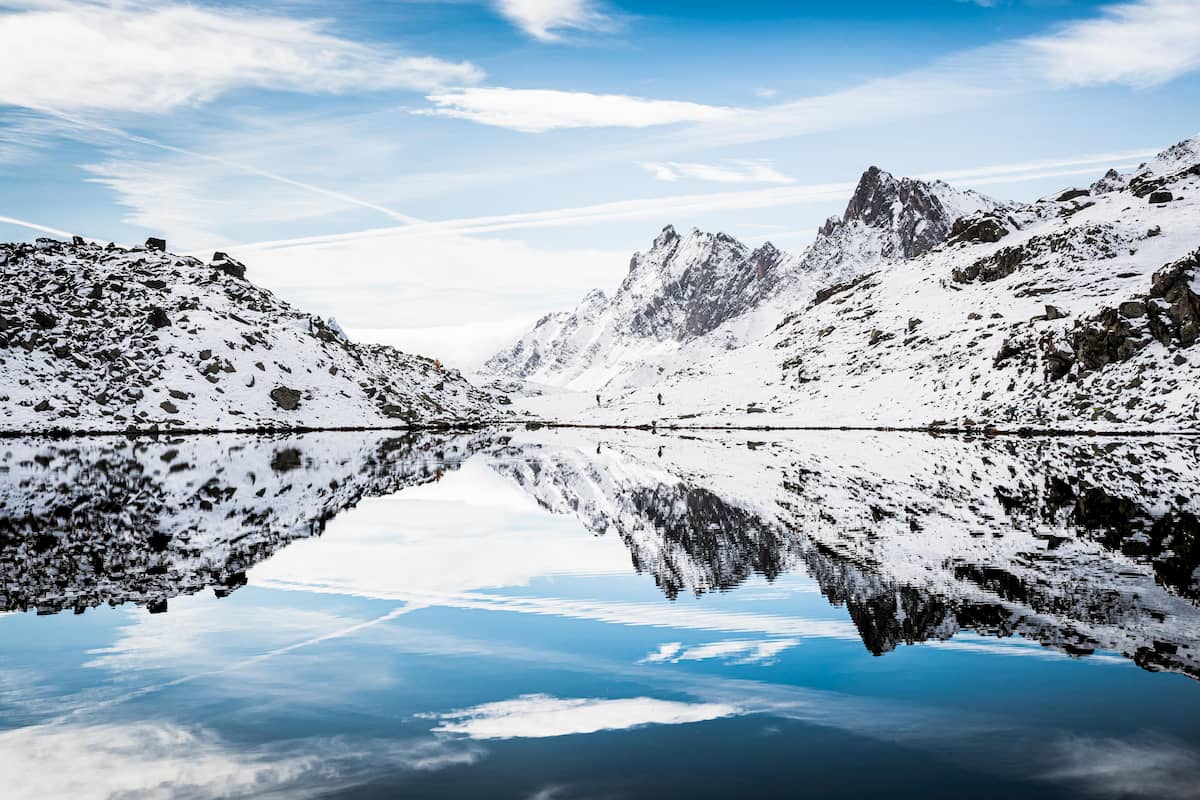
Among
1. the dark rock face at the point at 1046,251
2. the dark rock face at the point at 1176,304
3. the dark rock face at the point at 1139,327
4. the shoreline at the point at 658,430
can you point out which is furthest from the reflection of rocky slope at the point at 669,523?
the dark rock face at the point at 1046,251

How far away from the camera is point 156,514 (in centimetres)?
3338

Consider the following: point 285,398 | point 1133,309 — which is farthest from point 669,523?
point 285,398

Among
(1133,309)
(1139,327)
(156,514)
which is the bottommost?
(156,514)

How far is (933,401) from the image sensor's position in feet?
427

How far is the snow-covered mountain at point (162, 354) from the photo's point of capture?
417 feet

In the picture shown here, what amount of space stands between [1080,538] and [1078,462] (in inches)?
1275

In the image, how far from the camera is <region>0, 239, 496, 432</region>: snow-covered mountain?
127 meters

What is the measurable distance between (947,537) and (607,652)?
1432cm

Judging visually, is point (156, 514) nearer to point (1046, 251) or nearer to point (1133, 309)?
point (1133, 309)

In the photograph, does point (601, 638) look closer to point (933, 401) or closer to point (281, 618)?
point (281, 618)

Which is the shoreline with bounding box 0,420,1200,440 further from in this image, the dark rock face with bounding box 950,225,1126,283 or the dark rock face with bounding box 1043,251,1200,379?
the dark rock face with bounding box 950,225,1126,283

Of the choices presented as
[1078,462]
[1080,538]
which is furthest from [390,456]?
[1080,538]

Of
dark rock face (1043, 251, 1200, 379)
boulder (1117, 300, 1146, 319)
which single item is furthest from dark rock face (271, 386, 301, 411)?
boulder (1117, 300, 1146, 319)

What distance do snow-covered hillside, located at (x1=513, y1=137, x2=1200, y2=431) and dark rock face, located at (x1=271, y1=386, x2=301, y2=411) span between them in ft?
202
